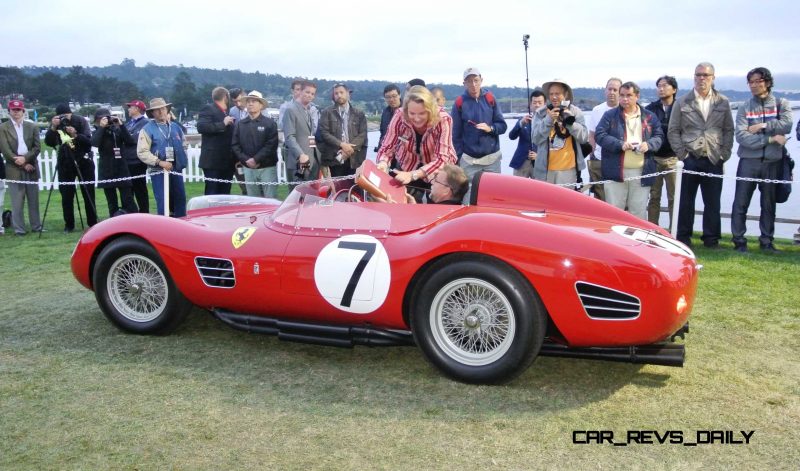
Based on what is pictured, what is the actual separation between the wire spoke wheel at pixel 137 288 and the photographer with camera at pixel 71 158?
5.80m

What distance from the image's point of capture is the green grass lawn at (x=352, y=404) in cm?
334

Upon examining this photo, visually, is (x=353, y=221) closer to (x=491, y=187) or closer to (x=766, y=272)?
(x=491, y=187)

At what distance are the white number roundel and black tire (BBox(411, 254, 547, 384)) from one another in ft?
0.92

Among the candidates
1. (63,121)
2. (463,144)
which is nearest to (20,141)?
(63,121)

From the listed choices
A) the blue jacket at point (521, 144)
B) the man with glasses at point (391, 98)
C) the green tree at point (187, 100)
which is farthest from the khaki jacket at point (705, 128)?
the green tree at point (187, 100)

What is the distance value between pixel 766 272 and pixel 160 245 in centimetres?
595

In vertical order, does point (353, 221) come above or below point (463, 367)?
above

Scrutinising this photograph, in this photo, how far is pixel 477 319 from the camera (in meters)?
4.07

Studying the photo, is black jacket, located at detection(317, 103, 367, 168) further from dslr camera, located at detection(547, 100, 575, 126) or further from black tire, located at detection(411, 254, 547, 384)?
black tire, located at detection(411, 254, 547, 384)

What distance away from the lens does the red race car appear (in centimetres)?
385

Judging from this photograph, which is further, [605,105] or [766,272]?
[605,105]

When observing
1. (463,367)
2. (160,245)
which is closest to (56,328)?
(160,245)

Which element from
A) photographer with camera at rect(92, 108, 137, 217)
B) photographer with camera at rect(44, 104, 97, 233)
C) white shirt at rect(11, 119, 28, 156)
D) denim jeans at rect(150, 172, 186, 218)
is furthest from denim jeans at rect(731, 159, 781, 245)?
white shirt at rect(11, 119, 28, 156)

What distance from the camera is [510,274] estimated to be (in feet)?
13.0
